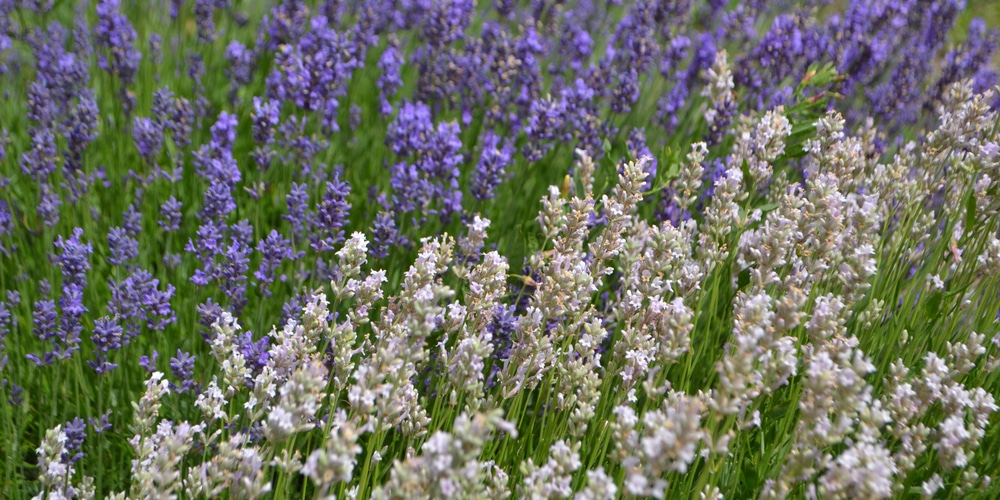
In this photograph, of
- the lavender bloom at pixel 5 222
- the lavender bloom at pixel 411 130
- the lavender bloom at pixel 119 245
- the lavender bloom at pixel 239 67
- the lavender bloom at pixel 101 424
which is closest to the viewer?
the lavender bloom at pixel 101 424

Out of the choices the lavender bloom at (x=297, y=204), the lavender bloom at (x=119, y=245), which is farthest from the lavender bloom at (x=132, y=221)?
the lavender bloom at (x=297, y=204)

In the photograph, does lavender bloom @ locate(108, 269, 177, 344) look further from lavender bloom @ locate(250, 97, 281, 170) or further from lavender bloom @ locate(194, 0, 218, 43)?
lavender bloom @ locate(194, 0, 218, 43)

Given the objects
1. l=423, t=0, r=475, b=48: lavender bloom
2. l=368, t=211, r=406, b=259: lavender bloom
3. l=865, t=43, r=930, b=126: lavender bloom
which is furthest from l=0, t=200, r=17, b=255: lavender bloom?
l=865, t=43, r=930, b=126: lavender bloom

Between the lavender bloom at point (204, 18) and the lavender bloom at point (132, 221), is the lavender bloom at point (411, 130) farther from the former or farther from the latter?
the lavender bloom at point (204, 18)

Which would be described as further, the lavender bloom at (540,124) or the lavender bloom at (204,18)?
the lavender bloom at (204,18)

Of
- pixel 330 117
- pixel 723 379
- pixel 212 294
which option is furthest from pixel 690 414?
pixel 330 117

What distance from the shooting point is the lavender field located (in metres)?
1.79

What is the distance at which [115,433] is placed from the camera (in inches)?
105

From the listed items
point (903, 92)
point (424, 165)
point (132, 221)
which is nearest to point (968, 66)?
point (903, 92)

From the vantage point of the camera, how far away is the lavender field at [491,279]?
70.6 inches

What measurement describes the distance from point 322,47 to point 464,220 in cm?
113

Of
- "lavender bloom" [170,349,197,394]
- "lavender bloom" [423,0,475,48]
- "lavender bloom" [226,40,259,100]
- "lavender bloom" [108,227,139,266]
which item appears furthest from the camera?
"lavender bloom" [423,0,475,48]

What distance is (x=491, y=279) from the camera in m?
2.07

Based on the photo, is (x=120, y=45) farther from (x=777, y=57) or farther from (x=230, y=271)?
(x=777, y=57)
